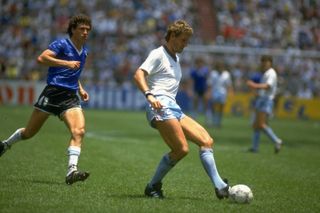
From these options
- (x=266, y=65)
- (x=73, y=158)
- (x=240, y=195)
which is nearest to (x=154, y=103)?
(x=240, y=195)

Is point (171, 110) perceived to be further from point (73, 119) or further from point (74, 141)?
point (73, 119)

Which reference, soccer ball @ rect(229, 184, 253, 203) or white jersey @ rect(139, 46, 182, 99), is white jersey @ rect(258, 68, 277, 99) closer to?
white jersey @ rect(139, 46, 182, 99)

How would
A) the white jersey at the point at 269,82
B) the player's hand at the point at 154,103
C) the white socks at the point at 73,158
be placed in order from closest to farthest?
the player's hand at the point at 154,103 < the white socks at the point at 73,158 < the white jersey at the point at 269,82

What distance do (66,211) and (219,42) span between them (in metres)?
28.7

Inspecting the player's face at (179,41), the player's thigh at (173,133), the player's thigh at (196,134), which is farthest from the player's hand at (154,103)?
the player's face at (179,41)

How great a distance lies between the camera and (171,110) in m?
8.96

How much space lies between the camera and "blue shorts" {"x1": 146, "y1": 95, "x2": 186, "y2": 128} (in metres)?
8.84

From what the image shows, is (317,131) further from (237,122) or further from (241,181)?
(241,181)

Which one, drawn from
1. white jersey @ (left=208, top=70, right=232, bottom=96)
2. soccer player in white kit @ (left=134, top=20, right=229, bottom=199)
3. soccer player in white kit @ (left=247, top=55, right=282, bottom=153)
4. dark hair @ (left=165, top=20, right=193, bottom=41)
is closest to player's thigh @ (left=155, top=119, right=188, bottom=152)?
soccer player in white kit @ (left=134, top=20, right=229, bottom=199)

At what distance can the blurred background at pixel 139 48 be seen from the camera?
33438mm

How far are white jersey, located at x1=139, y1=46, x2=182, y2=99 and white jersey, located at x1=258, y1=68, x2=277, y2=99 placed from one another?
7862 millimetres

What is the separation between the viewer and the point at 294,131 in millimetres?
25703

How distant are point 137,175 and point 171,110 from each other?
2951mm

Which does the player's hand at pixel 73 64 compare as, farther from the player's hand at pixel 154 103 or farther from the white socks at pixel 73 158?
the player's hand at pixel 154 103
